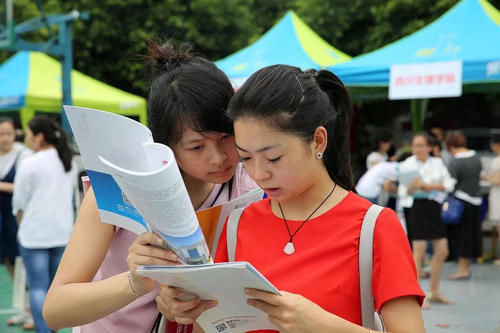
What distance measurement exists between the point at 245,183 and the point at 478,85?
8.94m

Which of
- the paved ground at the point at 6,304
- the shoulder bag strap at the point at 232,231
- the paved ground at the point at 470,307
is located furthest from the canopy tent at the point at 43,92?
the shoulder bag strap at the point at 232,231

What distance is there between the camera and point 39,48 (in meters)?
11.0

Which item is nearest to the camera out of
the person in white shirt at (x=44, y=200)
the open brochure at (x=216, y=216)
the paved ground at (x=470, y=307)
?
the open brochure at (x=216, y=216)

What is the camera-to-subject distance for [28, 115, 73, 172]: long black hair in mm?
5496

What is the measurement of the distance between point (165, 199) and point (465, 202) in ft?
26.4

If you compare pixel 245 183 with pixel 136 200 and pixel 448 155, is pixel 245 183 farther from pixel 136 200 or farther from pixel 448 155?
pixel 448 155

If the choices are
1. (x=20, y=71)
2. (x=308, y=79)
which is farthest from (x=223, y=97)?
(x=20, y=71)

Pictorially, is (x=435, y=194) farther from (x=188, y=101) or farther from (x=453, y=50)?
(x=188, y=101)

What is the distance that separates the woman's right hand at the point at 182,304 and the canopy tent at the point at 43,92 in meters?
10.5

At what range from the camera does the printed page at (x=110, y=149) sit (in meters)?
1.41

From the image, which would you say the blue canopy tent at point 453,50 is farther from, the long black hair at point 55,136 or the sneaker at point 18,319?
the sneaker at point 18,319

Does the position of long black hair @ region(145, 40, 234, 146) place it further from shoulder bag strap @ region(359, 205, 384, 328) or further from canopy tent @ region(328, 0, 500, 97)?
canopy tent @ region(328, 0, 500, 97)

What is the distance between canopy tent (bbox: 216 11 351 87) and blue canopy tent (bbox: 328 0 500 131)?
4.94 ft

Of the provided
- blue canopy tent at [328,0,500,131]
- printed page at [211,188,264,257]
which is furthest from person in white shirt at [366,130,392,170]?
printed page at [211,188,264,257]
